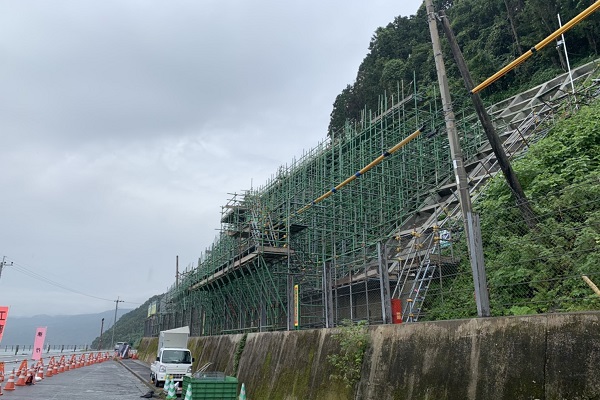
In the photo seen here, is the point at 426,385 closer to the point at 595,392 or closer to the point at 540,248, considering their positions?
the point at 595,392

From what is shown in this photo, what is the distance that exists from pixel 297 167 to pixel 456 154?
20.7 metres

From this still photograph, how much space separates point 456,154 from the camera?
8820 mm

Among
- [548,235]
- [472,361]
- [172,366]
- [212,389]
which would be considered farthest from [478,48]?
[472,361]

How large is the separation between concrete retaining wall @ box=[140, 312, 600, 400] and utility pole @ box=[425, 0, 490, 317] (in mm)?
505

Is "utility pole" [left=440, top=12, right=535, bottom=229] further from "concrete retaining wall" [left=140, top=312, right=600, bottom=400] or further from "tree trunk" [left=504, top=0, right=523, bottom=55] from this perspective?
"tree trunk" [left=504, top=0, right=523, bottom=55]

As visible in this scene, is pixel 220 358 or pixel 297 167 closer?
pixel 220 358

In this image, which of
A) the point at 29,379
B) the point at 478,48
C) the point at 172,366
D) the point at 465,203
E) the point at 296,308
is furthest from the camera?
the point at 478,48

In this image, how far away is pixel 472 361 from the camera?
589cm

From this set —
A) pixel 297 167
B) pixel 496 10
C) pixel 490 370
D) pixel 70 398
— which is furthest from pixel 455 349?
pixel 496 10

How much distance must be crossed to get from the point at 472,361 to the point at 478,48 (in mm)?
32918

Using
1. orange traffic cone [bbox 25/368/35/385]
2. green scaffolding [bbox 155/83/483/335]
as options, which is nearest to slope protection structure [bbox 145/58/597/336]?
green scaffolding [bbox 155/83/483/335]

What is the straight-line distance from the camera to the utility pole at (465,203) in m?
6.56

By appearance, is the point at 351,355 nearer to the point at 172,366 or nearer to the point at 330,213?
the point at 172,366

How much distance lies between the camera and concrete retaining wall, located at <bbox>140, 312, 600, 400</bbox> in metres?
4.83
